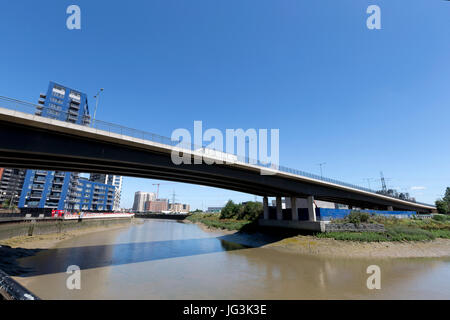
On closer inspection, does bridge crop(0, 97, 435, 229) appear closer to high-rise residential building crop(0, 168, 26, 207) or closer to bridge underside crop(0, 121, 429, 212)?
bridge underside crop(0, 121, 429, 212)

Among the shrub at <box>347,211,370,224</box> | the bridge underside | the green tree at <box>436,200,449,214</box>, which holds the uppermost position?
the bridge underside

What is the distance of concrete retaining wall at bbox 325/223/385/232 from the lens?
33781mm

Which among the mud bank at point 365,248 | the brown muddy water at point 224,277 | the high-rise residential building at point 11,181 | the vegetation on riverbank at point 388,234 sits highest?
the high-rise residential building at point 11,181

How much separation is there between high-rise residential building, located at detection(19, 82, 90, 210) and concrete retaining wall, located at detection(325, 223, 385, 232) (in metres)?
76.3

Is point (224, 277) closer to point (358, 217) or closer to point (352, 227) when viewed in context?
point (352, 227)

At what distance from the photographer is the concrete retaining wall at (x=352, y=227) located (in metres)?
33.8

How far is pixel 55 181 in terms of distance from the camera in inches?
3295

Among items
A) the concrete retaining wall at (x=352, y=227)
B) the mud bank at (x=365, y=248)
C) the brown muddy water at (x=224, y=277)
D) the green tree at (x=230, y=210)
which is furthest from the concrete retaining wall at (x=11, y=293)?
the green tree at (x=230, y=210)

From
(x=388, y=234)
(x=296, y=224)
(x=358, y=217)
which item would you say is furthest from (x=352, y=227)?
(x=296, y=224)

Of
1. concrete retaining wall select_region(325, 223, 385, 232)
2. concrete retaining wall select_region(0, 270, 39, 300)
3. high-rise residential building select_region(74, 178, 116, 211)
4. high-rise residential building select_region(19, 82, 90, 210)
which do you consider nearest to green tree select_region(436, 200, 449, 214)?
concrete retaining wall select_region(325, 223, 385, 232)

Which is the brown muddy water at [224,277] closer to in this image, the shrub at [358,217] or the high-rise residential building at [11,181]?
the shrub at [358,217]

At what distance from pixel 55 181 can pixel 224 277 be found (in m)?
96.5

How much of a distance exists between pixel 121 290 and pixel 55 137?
13.4 metres

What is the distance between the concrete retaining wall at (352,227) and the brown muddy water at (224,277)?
28.0 feet
